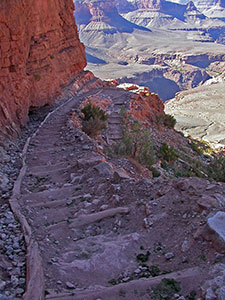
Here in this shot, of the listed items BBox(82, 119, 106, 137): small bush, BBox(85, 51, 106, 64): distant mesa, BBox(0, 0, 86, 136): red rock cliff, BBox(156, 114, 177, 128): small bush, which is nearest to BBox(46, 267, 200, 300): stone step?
BBox(0, 0, 86, 136): red rock cliff

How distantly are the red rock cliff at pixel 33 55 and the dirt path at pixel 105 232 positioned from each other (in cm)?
350

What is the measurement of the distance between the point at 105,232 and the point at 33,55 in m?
10.7

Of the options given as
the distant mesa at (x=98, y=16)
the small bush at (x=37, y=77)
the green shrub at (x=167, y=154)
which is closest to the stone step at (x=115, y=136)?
the green shrub at (x=167, y=154)

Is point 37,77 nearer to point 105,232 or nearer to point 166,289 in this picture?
point 105,232

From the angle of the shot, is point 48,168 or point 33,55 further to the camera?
point 33,55

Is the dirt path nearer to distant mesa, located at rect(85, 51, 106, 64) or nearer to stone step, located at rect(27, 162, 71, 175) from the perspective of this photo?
stone step, located at rect(27, 162, 71, 175)

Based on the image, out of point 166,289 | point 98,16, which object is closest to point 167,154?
point 166,289

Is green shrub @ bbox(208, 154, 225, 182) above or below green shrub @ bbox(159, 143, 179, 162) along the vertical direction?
above

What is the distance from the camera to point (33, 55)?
13461 millimetres

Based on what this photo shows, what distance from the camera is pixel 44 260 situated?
3699 millimetres

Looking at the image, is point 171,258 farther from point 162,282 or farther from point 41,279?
point 41,279

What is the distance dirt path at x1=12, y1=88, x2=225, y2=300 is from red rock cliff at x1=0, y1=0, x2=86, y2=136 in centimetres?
350

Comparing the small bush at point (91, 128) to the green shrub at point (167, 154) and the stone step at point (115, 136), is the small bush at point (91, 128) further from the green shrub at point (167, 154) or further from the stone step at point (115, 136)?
the green shrub at point (167, 154)

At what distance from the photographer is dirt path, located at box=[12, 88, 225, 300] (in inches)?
129
